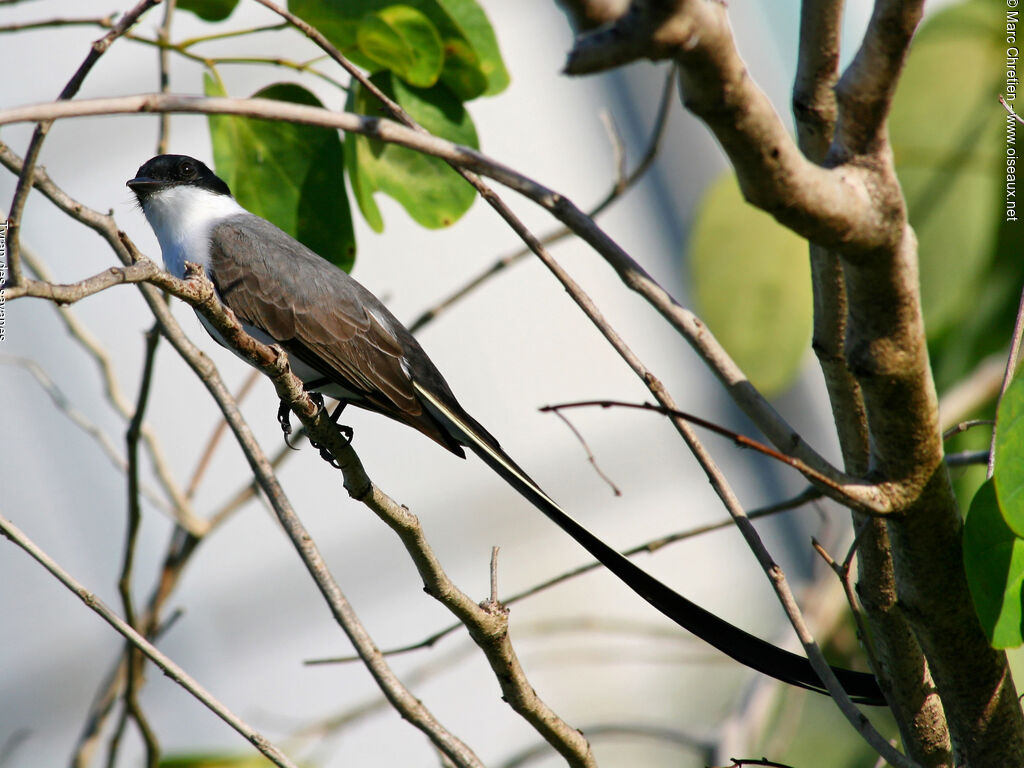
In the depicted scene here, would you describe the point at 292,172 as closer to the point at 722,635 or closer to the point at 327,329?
the point at 327,329

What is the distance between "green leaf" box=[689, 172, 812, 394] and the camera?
8.59 ft

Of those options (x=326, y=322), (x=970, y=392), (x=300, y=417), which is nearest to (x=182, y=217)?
(x=326, y=322)

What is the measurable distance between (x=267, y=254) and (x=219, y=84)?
691mm

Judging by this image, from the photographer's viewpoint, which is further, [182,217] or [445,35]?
[182,217]

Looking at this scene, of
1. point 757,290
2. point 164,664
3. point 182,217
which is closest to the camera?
point 164,664

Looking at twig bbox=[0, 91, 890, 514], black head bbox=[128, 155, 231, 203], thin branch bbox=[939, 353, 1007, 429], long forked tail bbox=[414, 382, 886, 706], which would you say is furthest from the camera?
black head bbox=[128, 155, 231, 203]

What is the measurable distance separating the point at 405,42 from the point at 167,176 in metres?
1.44

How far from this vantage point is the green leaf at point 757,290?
2617 millimetres

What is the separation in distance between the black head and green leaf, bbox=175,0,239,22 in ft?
2.74

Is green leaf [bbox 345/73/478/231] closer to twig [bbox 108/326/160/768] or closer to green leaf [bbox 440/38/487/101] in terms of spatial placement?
green leaf [bbox 440/38/487/101]

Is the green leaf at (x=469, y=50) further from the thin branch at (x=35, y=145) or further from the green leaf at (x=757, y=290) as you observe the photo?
the green leaf at (x=757, y=290)

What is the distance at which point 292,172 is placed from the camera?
6.90ft

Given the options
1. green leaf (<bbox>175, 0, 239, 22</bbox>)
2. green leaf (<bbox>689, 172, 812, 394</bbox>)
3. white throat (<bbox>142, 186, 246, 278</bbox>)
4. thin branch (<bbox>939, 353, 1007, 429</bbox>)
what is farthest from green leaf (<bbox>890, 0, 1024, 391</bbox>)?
white throat (<bbox>142, 186, 246, 278</bbox>)

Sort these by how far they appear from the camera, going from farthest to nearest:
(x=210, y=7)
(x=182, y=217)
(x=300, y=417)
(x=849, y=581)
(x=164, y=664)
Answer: (x=182, y=217)
(x=210, y=7)
(x=300, y=417)
(x=164, y=664)
(x=849, y=581)
